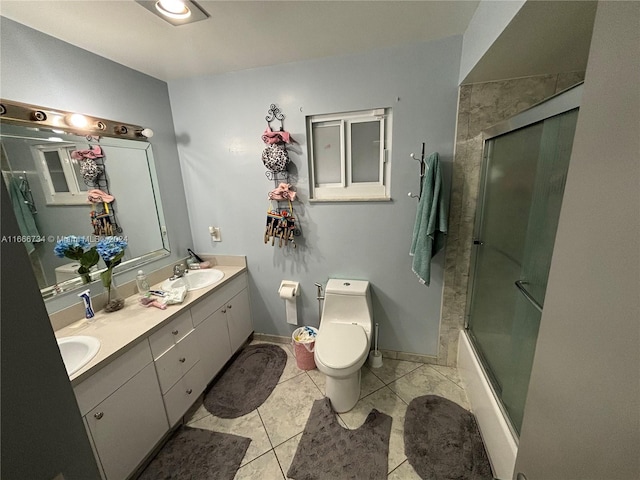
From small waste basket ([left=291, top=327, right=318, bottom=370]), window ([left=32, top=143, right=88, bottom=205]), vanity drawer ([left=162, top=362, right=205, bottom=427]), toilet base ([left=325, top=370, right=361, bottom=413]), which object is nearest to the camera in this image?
window ([left=32, top=143, right=88, bottom=205])

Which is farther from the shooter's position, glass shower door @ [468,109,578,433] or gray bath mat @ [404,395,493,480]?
gray bath mat @ [404,395,493,480]

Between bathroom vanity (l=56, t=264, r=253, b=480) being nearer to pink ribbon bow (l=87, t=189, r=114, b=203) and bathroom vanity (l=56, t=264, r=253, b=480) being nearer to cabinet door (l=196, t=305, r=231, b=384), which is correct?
cabinet door (l=196, t=305, r=231, b=384)

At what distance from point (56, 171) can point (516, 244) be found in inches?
103

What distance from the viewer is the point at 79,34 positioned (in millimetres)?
→ 1345

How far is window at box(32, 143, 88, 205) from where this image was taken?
4.39 feet

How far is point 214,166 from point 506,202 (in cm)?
215

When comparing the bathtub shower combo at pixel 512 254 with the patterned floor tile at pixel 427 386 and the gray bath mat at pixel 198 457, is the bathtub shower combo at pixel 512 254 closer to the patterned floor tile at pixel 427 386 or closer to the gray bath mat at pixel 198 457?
the patterned floor tile at pixel 427 386

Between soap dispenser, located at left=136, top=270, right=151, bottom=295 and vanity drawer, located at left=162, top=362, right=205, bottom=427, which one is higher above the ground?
soap dispenser, located at left=136, top=270, right=151, bottom=295

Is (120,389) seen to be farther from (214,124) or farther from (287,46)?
(287,46)

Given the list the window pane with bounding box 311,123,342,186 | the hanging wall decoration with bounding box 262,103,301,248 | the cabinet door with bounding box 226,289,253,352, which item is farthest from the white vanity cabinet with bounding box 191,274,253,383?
the window pane with bounding box 311,123,342,186

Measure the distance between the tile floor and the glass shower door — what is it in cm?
49

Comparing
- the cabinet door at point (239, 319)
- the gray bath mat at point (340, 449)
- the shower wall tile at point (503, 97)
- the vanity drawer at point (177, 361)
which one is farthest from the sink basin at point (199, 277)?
the shower wall tile at point (503, 97)

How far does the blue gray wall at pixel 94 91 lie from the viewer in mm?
1227

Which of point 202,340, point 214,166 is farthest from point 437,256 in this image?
point 214,166
